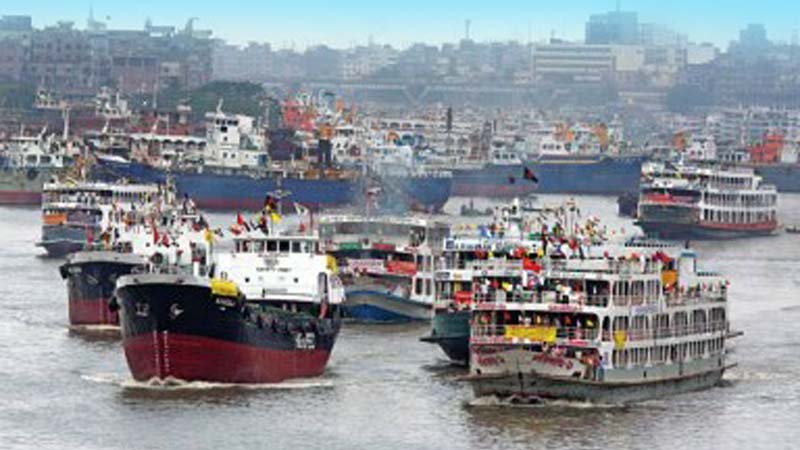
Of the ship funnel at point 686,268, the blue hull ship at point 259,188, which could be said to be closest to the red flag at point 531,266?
the ship funnel at point 686,268

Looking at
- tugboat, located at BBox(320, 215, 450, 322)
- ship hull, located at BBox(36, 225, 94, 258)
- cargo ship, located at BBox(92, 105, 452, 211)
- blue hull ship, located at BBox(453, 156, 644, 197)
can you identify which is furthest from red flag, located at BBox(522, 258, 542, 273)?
blue hull ship, located at BBox(453, 156, 644, 197)

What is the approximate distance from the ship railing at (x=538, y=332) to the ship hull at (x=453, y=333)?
476 centimetres

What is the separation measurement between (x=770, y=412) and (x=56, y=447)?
13.1 metres

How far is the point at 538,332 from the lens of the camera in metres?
48.8

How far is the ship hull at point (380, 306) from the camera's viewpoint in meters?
62.7

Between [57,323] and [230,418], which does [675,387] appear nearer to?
[230,418]

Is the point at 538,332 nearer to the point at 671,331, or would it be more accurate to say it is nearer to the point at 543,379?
the point at 543,379

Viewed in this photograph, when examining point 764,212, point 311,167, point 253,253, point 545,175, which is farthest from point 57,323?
point 545,175

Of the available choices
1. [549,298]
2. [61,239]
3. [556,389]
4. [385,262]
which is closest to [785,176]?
[61,239]

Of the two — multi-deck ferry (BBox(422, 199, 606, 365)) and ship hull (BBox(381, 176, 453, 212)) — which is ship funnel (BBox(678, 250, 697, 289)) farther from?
ship hull (BBox(381, 176, 453, 212))

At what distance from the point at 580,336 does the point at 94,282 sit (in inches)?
597

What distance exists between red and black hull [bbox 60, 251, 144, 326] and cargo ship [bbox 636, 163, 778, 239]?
143ft

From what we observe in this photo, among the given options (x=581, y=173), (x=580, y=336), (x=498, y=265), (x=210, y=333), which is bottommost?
(x=210, y=333)

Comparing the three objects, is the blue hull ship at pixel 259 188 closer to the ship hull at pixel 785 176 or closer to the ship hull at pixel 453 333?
the ship hull at pixel 785 176
